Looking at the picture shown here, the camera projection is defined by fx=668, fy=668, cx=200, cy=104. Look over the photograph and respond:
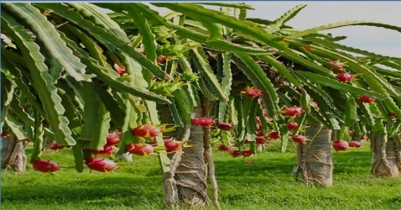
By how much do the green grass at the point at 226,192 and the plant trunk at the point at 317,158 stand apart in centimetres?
21

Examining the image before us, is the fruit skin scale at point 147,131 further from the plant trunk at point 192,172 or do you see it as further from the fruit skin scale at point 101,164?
the plant trunk at point 192,172

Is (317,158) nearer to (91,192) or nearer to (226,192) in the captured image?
(226,192)

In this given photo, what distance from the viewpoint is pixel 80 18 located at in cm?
234

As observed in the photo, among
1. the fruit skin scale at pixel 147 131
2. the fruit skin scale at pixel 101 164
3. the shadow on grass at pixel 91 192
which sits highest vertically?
the fruit skin scale at pixel 147 131

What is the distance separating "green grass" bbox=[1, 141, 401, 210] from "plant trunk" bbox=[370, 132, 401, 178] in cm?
23

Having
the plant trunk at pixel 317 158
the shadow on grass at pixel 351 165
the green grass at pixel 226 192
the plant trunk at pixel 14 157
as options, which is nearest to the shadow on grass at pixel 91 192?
the green grass at pixel 226 192

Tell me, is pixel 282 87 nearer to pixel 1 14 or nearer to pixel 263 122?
pixel 263 122

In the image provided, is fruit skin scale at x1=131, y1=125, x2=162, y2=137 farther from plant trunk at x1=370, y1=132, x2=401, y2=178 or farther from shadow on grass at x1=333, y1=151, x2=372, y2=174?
shadow on grass at x1=333, y1=151, x2=372, y2=174

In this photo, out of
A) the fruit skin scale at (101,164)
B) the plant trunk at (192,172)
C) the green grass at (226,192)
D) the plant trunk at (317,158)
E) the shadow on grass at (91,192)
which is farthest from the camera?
the plant trunk at (317,158)

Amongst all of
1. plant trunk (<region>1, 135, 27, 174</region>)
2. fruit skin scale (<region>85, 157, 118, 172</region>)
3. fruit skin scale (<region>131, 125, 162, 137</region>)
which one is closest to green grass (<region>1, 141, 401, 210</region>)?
plant trunk (<region>1, 135, 27, 174</region>)

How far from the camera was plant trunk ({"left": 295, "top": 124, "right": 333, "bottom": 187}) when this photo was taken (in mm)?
8016

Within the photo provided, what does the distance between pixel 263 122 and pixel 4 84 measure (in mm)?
3444

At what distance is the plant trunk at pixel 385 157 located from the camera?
10.1 metres

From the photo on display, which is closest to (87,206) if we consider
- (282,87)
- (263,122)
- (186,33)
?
(263,122)
